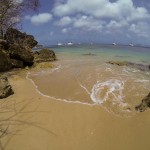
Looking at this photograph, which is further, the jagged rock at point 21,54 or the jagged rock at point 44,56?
the jagged rock at point 44,56

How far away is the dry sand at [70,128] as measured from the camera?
4.53 metres

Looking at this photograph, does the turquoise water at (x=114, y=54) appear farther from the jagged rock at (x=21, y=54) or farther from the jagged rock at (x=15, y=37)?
the jagged rock at (x=21, y=54)

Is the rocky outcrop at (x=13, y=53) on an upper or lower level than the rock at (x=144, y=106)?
upper

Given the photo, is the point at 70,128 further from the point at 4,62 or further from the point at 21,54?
the point at 21,54

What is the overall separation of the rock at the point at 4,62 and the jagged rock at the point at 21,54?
0.83 metres

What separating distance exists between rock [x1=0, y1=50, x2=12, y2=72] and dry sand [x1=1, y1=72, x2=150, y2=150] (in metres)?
6.27

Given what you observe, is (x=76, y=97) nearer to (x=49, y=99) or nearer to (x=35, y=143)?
(x=49, y=99)

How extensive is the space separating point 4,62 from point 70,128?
870 cm

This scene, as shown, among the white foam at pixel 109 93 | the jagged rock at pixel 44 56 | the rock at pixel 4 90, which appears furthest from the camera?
the jagged rock at pixel 44 56

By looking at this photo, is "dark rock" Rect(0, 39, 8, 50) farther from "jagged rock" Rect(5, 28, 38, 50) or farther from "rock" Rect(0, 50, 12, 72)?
"jagged rock" Rect(5, 28, 38, 50)

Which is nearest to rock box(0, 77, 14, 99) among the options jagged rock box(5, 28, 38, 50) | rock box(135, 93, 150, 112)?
rock box(135, 93, 150, 112)

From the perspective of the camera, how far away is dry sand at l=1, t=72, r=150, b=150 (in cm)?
Answer: 453

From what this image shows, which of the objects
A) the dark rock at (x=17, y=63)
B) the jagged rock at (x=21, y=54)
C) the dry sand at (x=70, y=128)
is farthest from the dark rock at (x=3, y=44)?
the dry sand at (x=70, y=128)

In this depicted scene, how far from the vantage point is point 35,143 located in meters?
4.58
